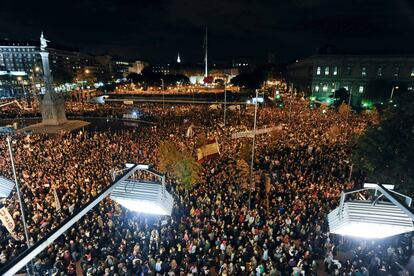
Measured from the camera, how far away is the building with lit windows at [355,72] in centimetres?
6166

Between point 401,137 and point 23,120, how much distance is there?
5225 centimetres

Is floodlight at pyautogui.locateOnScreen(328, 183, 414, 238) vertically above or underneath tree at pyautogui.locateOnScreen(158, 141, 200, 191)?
above

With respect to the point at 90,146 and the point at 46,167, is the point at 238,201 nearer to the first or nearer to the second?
the point at 46,167

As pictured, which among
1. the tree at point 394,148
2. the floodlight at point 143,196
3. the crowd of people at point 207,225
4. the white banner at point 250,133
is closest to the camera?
the floodlight at point 143,196

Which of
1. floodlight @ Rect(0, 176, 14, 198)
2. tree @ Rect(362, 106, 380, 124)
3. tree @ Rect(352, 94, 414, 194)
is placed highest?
floodlight @ Rect(0, 176, 14, 198)

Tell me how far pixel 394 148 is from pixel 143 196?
16141 millimetres

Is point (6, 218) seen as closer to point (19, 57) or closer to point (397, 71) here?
point (397, 71)

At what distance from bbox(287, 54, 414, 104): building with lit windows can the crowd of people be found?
4417 centimetres

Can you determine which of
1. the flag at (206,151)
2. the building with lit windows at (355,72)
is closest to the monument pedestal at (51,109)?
the flag at (206,151)

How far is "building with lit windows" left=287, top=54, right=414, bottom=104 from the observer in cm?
6166

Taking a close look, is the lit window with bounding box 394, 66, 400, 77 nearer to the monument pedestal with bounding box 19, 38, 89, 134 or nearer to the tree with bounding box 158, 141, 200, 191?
the tree with bounding box 158, 141, 200, 191

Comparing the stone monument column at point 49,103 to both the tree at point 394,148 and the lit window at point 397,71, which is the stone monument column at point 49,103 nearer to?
the tree at point 394,148

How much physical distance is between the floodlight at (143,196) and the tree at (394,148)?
46.5ft

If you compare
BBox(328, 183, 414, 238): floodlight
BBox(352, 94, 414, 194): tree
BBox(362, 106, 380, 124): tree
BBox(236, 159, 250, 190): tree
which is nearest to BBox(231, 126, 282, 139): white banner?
BBox(236, 159, 250, 190): tree
